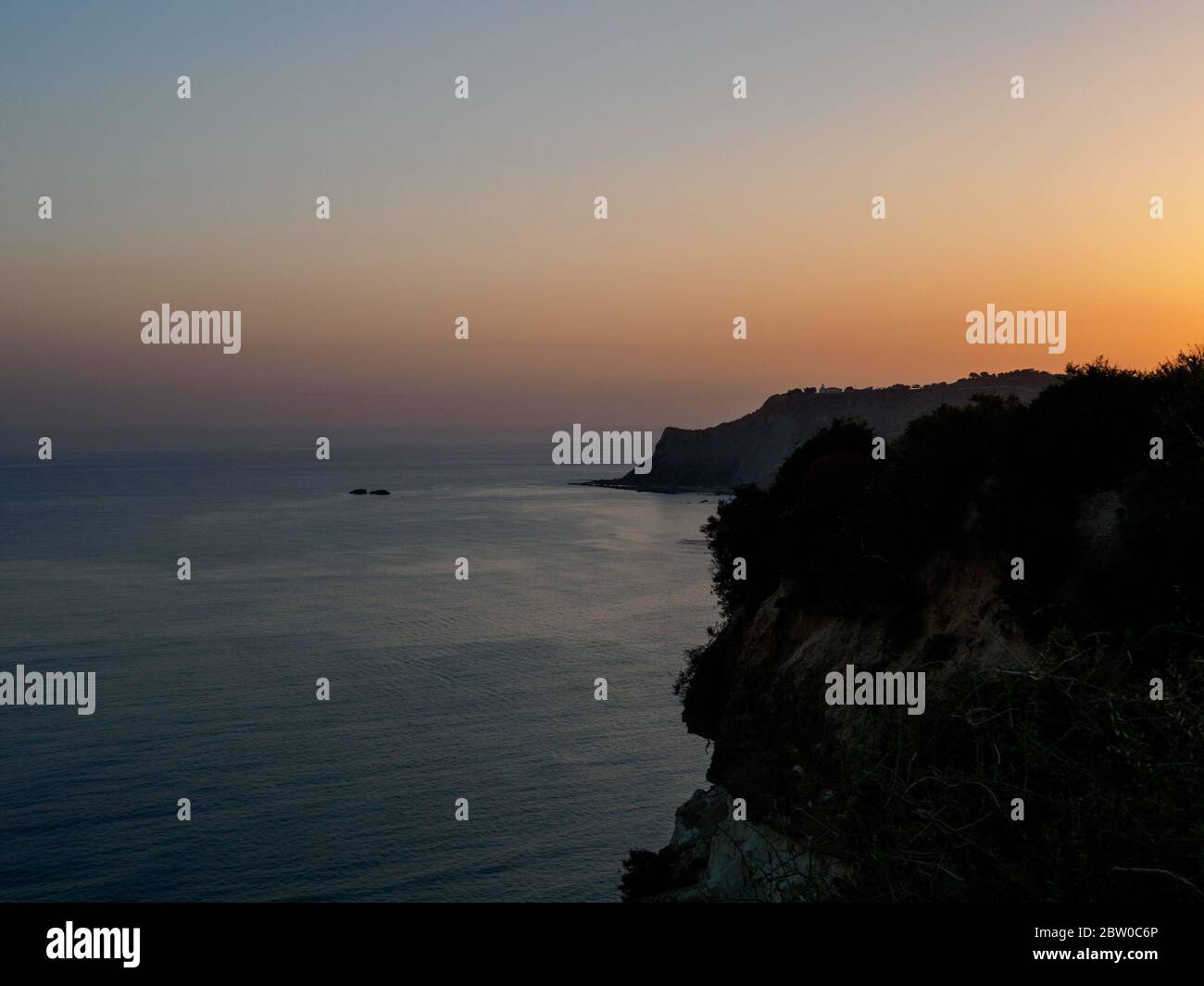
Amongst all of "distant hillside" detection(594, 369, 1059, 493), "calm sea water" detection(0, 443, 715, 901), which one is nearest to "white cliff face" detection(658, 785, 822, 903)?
"calm sea water" detection(0, 443, 715, 901)

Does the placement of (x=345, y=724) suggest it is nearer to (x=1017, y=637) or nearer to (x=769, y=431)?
(x=1017, y=637)

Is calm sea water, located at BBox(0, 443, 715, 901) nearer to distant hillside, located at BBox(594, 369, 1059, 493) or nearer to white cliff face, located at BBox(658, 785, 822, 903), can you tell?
white cliff face, located at BBox(658, 785, 822, 903)

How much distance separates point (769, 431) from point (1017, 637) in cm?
14384

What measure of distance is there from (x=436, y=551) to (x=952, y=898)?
3588 inches

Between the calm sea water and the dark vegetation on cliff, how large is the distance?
7126 millimetres

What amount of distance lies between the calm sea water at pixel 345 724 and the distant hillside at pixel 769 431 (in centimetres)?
4891

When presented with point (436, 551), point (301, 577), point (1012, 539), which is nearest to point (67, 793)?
point (1012, 539)

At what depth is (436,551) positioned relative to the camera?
9444 cm

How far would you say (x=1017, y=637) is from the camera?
18766 mm

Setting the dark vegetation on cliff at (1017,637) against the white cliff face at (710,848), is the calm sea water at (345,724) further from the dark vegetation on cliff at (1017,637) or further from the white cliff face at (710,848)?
the dark vegetation on cliff at (1017,637)

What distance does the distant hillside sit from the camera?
12571 centimetres
